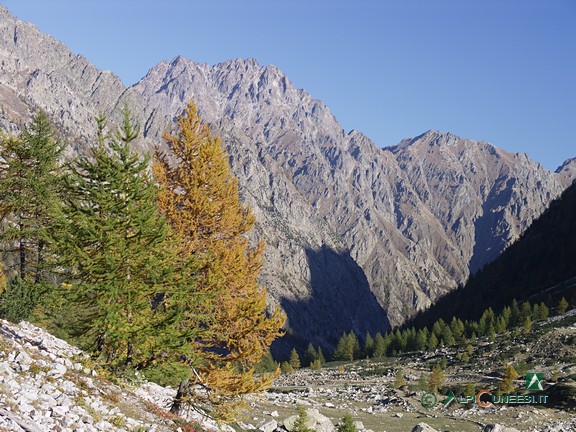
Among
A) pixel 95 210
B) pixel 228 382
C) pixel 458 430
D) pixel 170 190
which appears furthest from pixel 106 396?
pixel 458 430

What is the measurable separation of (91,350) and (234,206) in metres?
7.56

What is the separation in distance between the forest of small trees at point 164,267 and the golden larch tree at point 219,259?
40 millimetres

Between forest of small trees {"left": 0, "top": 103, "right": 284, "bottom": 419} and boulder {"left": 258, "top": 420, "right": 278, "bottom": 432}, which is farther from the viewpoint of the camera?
boulder {"left": 258, "top": 420, "right": 278, "bottom": 432}

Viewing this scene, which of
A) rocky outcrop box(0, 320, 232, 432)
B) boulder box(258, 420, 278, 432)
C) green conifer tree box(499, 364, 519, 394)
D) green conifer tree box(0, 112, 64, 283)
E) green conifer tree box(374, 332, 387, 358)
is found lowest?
green conifer tree box(374, 332, 387, 358)

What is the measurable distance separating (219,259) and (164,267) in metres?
2.02

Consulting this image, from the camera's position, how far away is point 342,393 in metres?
71.1

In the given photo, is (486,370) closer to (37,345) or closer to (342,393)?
(342,393)

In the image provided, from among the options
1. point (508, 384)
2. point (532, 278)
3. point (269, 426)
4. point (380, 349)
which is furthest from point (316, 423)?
point (532, 278)

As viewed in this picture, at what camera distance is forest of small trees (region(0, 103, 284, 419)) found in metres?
15.1

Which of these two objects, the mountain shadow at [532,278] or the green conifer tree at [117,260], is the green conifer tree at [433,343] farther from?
the green conifer tree at [117,260]

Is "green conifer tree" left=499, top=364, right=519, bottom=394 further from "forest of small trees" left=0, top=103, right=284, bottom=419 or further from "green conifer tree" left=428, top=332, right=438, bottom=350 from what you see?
"green conifer tree" left=428, top=332, right=438, bottom=350

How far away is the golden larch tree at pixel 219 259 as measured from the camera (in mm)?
16547

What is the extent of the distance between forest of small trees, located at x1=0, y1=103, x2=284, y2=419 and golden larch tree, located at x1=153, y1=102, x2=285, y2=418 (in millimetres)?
40

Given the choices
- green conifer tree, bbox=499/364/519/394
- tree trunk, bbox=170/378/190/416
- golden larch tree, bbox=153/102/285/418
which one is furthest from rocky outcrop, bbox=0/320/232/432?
green conifer tree, bbox=499/364/519/394
